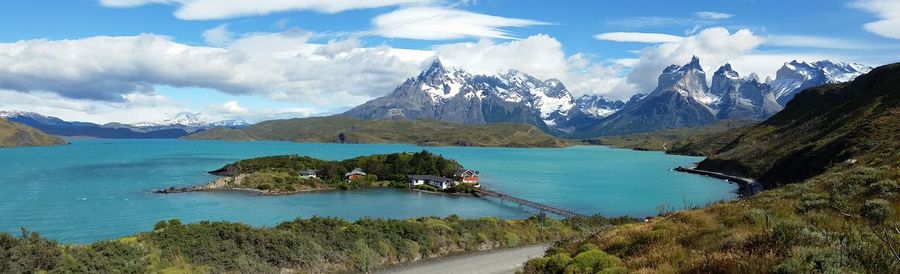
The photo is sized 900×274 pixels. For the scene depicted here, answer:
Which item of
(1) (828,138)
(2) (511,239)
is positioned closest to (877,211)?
(2) (511,239)

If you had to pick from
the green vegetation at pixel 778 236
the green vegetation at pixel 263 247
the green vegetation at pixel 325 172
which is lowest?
the green vegetation at pixel 325 172

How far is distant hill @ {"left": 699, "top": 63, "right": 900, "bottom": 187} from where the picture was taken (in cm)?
8988

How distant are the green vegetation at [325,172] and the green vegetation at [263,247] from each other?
276 feet

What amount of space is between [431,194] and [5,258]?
102 metres

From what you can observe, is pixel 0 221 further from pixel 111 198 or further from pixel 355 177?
pixel 355 177

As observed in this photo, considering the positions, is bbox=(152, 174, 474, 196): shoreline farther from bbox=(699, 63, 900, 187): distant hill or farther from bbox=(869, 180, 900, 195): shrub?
bbox=(869, 180, 900, 195): shrub

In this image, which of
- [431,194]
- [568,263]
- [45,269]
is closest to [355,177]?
[431,194]

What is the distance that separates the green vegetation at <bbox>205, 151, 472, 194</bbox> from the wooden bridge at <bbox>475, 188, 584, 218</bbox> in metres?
5.00

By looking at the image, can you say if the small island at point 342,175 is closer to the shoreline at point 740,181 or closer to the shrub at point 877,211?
the shoreline at point 740,181

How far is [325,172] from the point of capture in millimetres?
143375

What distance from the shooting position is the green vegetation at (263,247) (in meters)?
25.2

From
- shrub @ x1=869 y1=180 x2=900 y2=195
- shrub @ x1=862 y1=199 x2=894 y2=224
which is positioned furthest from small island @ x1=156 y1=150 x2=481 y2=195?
shrub @ x1=862 y1=199 x2=894 y2=224

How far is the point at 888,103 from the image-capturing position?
119 meters

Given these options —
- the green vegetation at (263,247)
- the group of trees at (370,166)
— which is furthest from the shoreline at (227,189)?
the green vegetation at (263,247)
